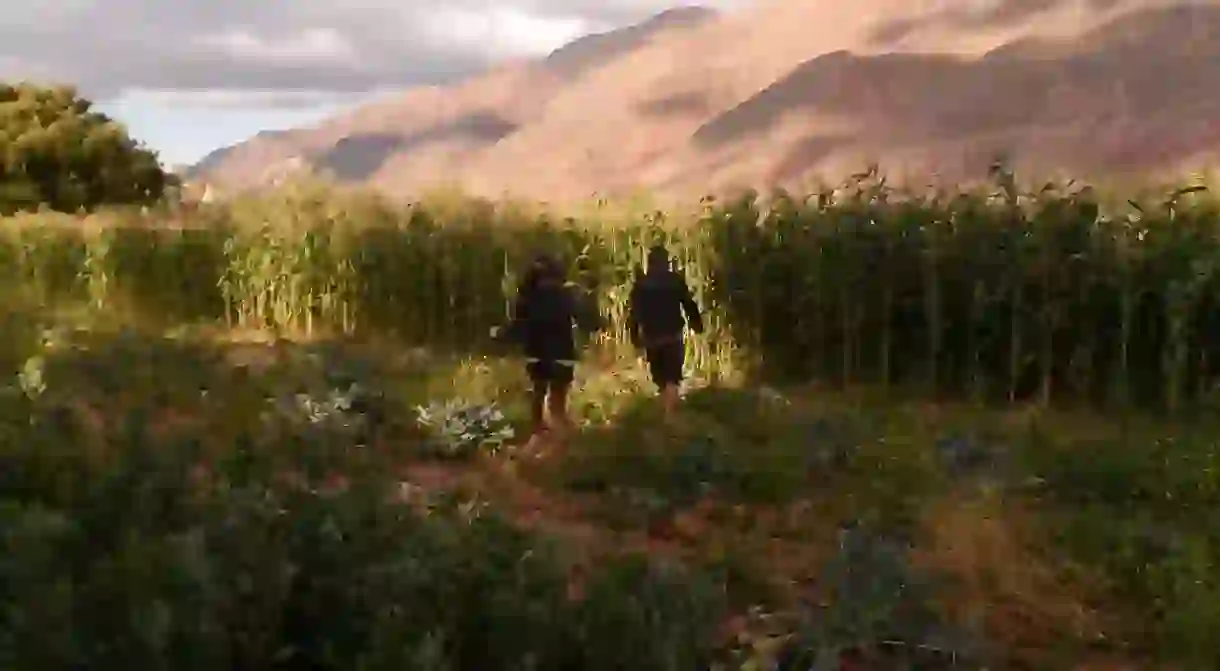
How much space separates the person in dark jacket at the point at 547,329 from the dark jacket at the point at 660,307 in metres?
0.67

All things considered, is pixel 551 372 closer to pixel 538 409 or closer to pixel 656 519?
pixel 538 409

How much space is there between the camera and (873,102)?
6869cm

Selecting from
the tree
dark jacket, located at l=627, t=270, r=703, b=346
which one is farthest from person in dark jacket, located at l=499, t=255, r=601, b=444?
the tree

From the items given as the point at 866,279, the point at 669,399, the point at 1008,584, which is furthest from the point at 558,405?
the point at 1008,584

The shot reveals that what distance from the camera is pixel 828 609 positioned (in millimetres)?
4488

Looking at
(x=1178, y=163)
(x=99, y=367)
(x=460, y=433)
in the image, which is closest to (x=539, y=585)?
(x=460, y=433)

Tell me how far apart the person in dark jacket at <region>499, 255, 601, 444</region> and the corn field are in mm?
4066

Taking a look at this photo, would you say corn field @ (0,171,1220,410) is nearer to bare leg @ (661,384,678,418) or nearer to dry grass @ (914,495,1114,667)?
bare leg @ (661,384,678,418)

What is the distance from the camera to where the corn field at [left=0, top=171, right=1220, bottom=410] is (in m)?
11.9

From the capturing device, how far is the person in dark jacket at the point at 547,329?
1012cm

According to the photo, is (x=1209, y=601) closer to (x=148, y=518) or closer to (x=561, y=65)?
(x=148, y=518)

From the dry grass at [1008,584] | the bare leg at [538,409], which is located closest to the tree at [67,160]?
the bare leg at [538,409]

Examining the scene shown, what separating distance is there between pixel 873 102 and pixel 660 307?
60.7m

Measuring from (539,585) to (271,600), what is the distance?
0.75 meters
